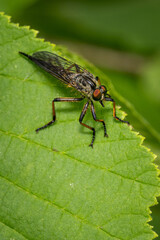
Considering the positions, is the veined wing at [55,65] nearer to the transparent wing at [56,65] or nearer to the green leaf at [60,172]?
the transparent wing at [56,65]

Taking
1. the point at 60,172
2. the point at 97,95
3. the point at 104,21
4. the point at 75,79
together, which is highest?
the point at 104,21

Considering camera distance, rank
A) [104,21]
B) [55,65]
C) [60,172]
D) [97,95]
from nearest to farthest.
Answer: [60,172] < [97,95] < [55,65] < [104,21]

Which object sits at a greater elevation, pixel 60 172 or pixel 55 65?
pixel 55 65

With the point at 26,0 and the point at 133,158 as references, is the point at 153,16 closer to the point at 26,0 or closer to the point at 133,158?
the point at 26,0

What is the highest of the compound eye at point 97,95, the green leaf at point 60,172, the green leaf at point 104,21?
the green leaf at point 104,21

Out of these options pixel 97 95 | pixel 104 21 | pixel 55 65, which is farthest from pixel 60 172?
pixel 104 21

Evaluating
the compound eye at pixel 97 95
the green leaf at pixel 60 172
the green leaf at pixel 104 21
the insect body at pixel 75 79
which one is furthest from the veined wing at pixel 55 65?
the green leaf at pixel 104 21

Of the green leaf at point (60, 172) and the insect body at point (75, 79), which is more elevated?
the insect body at point (75, 79)

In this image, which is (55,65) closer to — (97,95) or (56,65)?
(56,65)
